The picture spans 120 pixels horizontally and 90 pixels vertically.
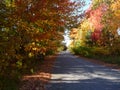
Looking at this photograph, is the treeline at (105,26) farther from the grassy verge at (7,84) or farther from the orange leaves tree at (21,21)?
the grassy verge at (7,84)

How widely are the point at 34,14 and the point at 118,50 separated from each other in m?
30.8

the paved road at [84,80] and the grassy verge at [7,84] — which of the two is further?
the paved road at [84,80]

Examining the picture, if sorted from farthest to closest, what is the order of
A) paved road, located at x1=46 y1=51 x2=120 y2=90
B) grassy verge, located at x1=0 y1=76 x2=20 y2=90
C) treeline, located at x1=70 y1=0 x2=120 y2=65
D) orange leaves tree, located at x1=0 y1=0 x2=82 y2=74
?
treeline, located at x1=70 y1=0 x2=120 y2=65 < paved road, located at x1=46 y1=51 x2=120 y2=90 < grassy verge, located at x1=0 y1=76 x2=20 y2=90 < orange leaves tree, located at x1=0 y1=0 x2=82 y2=74

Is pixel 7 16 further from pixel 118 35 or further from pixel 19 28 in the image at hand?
pixel 118 35

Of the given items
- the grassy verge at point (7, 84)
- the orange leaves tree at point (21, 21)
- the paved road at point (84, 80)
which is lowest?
the paved road at point (84, 80)

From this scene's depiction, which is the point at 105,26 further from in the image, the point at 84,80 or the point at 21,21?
the point at 21,21

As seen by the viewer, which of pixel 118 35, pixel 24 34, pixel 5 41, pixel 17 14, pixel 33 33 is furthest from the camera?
pixel 118 35

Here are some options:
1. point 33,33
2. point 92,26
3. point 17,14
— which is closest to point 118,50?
point 92,26

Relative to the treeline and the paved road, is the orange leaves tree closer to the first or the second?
the paved road

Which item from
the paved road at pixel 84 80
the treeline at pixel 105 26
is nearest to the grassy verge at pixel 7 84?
the paved road at pixel 84 80

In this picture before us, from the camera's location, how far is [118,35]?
141 feet

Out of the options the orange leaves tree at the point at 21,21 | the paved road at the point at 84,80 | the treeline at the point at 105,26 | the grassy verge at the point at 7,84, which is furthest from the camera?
the treeline at the point at 105,26

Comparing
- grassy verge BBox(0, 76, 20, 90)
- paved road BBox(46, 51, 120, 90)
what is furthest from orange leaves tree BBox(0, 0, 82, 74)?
paved road BBox(46, 51, 120, 90)

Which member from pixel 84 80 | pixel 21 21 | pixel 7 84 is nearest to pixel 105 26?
pixel 84 80
